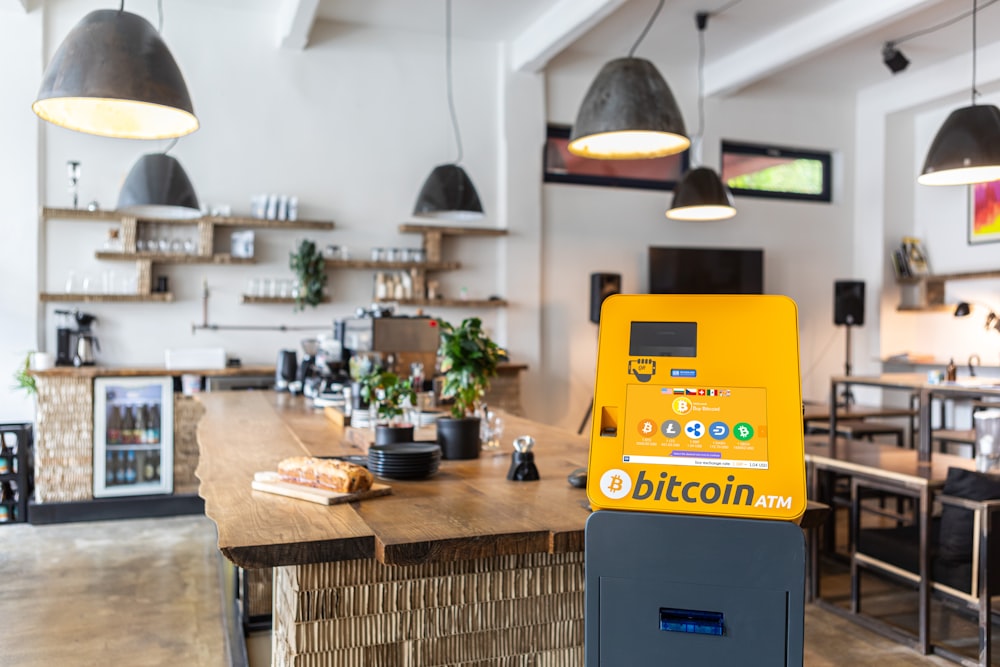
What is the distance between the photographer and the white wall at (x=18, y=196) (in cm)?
581

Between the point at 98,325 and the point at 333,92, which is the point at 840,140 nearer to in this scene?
the point at 333,92

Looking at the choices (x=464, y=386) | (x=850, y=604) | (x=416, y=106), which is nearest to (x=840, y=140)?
(x=416, y=106)

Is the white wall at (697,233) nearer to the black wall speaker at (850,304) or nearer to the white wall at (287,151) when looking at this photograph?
the black wall speaker at (850,304)

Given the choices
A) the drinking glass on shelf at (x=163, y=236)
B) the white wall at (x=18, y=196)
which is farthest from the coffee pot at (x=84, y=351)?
the drinking glass on shelf at (x=163, y=236)

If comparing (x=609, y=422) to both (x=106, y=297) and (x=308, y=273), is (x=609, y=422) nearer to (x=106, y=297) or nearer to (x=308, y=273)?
(x=308, y=273)

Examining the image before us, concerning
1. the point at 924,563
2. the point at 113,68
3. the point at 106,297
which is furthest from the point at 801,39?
the point at 106,297

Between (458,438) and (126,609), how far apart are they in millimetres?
2195

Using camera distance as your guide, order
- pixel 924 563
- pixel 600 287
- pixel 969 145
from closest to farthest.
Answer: pixel 924 563 → pixel 969 145 → pixel 600 287

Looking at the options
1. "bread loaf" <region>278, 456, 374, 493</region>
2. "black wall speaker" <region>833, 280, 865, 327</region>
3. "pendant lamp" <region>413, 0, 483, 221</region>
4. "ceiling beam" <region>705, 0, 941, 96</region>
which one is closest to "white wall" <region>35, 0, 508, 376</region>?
"pendant lamp" <region>413, 0, 483, 221</region>

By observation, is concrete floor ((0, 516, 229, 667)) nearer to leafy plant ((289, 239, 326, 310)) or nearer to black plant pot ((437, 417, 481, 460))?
black plant pot ((437, 417, 481, 460))

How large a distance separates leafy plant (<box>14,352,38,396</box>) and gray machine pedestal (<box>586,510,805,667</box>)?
5.18 meters

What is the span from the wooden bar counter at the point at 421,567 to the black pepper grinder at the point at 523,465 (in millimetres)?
40

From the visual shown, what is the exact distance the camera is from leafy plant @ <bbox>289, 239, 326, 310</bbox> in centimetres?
632

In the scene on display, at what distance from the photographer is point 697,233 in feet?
25.6
